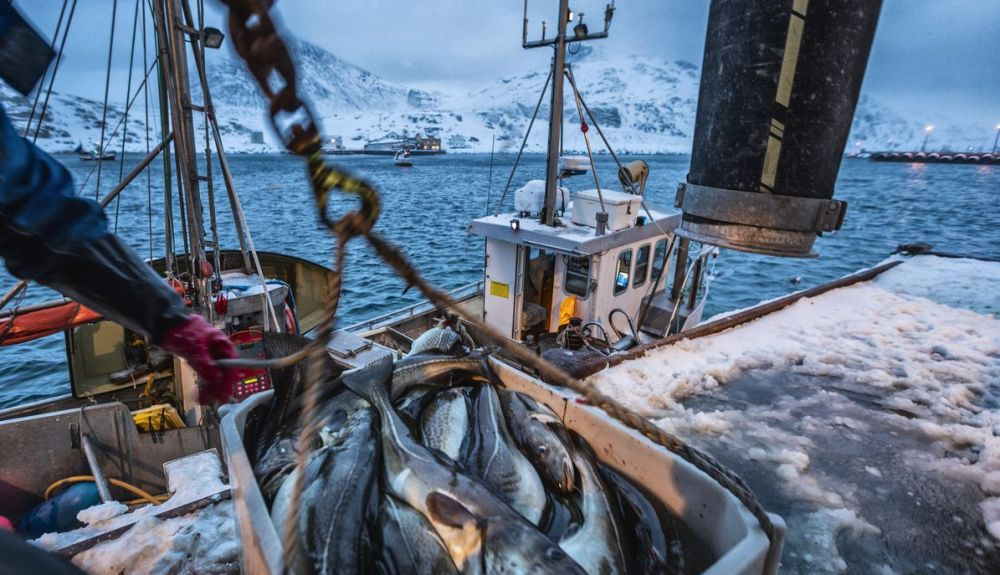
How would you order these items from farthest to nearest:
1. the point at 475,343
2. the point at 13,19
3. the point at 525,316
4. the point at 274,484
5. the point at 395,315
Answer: the point at 395,315, the point at 525,316, the point at 475,343, the point at 274,484, the point at 13,19

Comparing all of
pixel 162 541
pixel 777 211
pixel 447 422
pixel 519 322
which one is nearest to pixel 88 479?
pixel 162 541

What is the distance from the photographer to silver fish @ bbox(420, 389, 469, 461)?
272cm

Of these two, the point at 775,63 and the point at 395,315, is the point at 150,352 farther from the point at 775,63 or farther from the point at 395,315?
the point at 775,63

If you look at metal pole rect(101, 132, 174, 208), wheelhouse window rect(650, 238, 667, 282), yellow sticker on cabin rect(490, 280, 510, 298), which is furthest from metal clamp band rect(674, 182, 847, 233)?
wheelhouse window rect(650, 238, 667, 282)

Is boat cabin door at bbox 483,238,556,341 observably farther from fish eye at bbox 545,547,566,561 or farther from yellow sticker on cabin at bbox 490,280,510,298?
fish eye at bbox 545,547,566,561

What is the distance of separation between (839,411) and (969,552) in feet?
5.29

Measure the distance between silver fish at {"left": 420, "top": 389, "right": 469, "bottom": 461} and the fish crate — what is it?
429 mm

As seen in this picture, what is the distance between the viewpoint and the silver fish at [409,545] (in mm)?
1881

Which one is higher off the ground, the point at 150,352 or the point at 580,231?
the point at 580,231

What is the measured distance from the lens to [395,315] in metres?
10.9

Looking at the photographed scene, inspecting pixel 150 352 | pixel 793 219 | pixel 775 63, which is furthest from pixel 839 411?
pixel 150 352

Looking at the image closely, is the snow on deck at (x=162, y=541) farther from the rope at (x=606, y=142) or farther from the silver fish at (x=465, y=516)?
the rope at (x=606, y=142)

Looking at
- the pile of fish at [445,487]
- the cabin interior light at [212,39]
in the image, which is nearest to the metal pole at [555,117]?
the cabin interior light at [212,39]

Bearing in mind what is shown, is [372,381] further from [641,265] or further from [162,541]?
[641,265]
